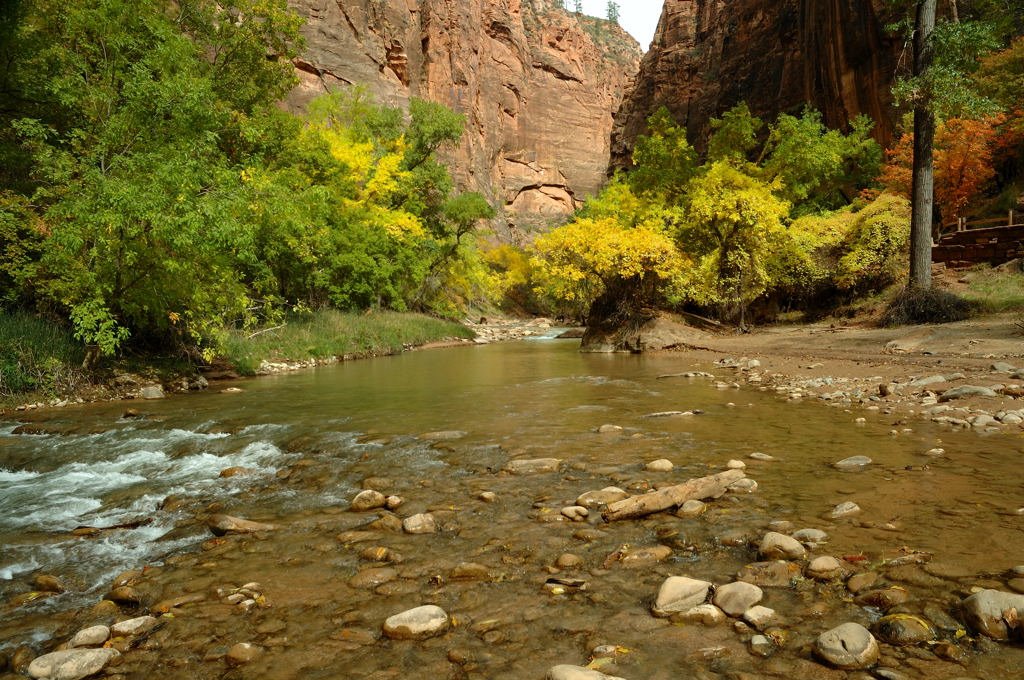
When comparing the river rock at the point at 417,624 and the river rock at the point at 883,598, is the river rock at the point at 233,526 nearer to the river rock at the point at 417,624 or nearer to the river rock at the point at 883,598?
the river rock at the point at 417,624

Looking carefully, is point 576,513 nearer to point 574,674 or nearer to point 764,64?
point 574,674

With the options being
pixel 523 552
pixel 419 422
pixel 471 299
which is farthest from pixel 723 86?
pixel 523 552

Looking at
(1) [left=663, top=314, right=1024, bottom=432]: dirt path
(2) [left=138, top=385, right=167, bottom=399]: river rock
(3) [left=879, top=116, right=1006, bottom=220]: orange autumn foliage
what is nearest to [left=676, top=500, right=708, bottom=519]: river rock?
(1) [left=663, top=314, right=1024, bottom=432]: dirt path

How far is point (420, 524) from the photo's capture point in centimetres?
435

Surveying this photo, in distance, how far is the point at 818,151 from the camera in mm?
26578

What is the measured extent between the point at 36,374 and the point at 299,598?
37.4ft

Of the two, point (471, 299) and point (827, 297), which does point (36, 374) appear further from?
point (471, 299)

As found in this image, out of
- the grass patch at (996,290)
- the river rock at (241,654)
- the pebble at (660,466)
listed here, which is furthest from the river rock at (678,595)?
the grass patch at (996,290)

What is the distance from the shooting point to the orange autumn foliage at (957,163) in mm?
24047

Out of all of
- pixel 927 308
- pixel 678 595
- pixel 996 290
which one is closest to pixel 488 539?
pixel 678 595

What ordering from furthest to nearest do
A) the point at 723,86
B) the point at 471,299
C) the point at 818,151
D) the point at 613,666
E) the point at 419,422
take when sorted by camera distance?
1. the point at 723,86
2. the point at 471,299
3. the point at 818,151
4. the point at 419,422
5. the point at 613,666

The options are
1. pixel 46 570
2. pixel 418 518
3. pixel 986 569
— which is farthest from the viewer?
pixel 418 518

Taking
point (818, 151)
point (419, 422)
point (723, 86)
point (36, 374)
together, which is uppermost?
point (723, 86)

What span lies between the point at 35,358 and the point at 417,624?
12263 mm
